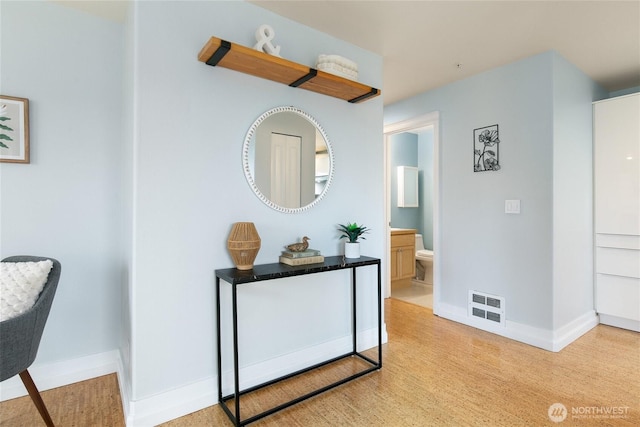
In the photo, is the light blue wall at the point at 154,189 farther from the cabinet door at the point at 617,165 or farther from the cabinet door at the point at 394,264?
the cabinet door at the point at 617,165

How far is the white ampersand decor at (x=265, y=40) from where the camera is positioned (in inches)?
75.3

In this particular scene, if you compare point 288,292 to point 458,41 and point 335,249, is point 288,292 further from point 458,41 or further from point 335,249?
point 458,41

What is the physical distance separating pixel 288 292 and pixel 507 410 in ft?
4.57

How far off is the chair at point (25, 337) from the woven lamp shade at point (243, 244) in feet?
2.80

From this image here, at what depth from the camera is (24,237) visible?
197 cm

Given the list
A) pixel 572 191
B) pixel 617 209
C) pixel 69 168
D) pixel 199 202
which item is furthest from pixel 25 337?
pixel 617 209

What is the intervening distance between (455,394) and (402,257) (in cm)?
255

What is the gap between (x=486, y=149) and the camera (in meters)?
3.03

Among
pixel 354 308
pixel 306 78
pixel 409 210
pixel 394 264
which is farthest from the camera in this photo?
pixel 409 210

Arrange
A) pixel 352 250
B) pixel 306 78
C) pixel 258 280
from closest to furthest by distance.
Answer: pixel 258 280 → pixel 306 78 → pixel 352 250

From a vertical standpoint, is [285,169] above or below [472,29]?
below

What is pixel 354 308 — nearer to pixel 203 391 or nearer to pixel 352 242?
pixel 352 242

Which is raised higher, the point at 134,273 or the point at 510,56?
the point at 510,56

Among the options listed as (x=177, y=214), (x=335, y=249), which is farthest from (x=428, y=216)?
(x=177, y=214)
